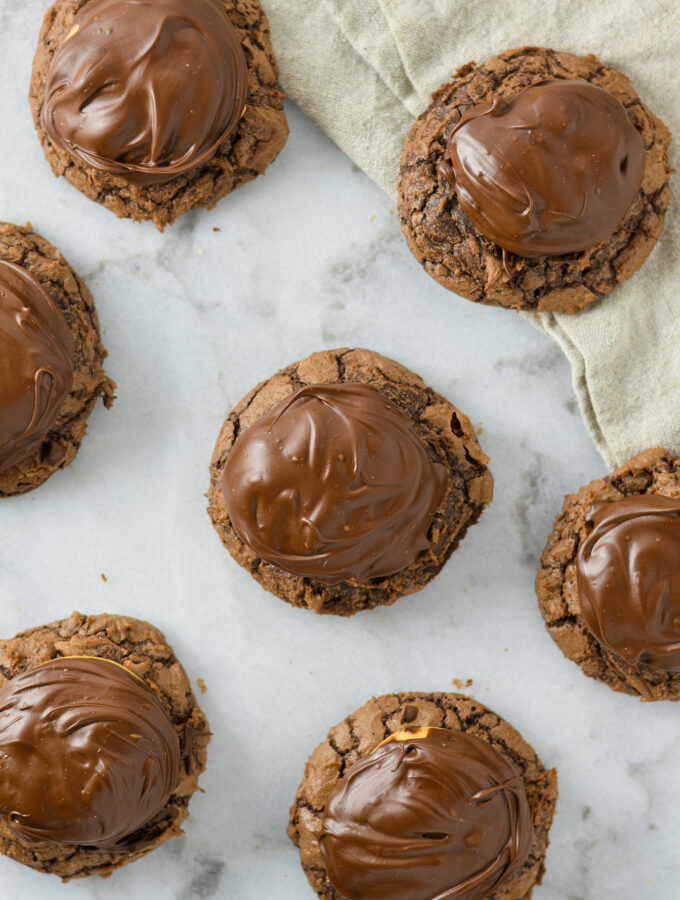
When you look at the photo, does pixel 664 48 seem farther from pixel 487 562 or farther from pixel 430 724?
pixel 430 724

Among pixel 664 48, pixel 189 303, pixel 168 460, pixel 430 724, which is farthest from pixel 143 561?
pixel 664 48

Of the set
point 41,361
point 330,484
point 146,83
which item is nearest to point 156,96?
point 146,83

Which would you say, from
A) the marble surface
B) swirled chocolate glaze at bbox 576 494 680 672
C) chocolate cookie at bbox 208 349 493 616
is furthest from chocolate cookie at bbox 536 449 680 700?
chocolate cookie at bbox 208 349 493 616

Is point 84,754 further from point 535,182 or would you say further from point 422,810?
point 535,182

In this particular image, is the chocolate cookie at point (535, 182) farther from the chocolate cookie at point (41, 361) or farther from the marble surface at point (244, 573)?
the chocolate cookie at point (41, 361)

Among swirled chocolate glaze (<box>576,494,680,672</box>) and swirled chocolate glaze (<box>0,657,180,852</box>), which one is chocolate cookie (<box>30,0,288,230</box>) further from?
swirled chocolate glaze (<box>576,494,680,672</box>)

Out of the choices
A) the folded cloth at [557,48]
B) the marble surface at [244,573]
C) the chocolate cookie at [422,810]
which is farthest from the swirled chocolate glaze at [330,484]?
the folded cloth at [557,48]
